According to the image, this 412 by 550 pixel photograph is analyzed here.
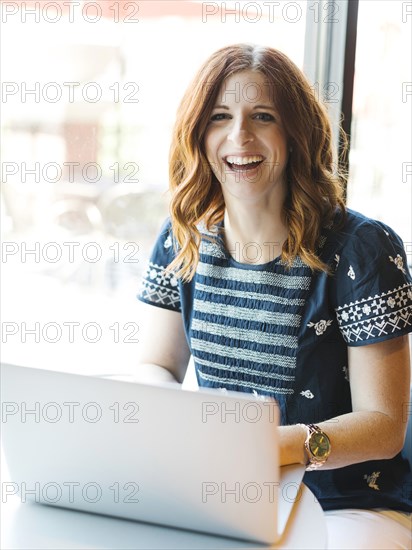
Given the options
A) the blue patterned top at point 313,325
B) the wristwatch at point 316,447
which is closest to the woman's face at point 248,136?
the blue patterned top at point 313,325

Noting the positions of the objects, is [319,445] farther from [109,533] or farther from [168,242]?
[168,242]

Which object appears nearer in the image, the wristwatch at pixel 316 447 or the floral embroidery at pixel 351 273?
the wristwatch at pixel 316 447

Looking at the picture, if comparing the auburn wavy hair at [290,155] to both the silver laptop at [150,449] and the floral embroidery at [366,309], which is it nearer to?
the floral embroidery at [366,309]

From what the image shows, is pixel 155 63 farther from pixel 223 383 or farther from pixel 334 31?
pixel 223 383

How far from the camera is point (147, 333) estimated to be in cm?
176

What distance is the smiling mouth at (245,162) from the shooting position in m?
1.53

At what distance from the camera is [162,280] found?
5.70ft

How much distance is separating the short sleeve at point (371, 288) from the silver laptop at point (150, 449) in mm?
485

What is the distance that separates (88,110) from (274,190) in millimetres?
770

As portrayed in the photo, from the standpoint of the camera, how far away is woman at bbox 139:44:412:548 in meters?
1.43

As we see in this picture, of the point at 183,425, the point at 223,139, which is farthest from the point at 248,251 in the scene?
the point at 183,425

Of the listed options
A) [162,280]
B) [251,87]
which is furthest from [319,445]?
[251,87]

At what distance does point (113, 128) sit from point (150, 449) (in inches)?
53.8

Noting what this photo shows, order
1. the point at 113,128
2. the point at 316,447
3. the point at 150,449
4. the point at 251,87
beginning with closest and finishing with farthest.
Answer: the point at 150,449 < the point at 316,447 < the point at 251,87 < the point at 113,128
